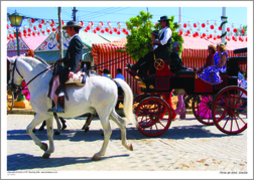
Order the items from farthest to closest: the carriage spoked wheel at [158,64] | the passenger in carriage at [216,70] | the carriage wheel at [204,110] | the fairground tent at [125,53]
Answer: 1. the fairground tent at [125,53]
2. the carriage wheel at [204,110]
3. the passenger in carriage at [216,70]
4. the carriage spoked wheel at [158,64]

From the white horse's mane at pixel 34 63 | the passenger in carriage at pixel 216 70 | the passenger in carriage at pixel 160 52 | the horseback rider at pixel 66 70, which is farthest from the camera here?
the passenger in carriage at pixel 216 70

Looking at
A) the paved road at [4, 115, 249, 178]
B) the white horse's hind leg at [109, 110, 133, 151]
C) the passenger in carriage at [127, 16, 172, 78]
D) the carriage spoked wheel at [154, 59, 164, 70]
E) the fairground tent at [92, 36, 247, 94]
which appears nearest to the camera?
the paved road at [4, 115, 249, 178]

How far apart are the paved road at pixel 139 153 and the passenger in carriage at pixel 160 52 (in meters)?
1.89

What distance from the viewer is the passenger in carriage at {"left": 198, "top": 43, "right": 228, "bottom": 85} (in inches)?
251

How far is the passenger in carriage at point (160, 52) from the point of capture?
6074 mm

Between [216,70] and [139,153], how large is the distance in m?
3.32

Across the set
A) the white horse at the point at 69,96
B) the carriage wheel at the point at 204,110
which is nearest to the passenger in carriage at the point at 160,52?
the white horse at the point at 69,96

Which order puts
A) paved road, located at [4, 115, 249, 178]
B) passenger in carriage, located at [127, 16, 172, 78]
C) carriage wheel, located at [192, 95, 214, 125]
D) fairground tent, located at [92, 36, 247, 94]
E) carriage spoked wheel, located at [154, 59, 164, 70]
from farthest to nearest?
fairground tent, located at [92, 36, 247, 94]
carriage wheel, located at [192, 95, 214, 125]
carriage spoked wheel, located at [154, 59, 164, 70]
passenger in carriage, located at [127, 16, 172, 78]
paved road, located at [4, 115, 249, 178]

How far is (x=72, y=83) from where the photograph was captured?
14.6 feet

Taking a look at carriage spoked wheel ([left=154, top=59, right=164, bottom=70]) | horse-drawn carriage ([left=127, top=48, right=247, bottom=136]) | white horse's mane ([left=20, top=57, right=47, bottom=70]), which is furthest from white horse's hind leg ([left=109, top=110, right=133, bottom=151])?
carriage spoked wheel ([left=154, top=59, right=164, bottom=70])

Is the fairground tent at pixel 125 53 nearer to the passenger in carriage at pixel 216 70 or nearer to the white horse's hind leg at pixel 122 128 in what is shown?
the passenger in carriage at pixel 216 70

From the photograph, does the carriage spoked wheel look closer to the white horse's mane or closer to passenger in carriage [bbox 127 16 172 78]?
passenger in carriage [bbox 127 16 172 78]

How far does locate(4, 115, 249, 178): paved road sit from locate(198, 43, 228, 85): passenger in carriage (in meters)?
1.54

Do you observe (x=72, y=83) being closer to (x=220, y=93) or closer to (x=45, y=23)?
(x=220, y=93)
